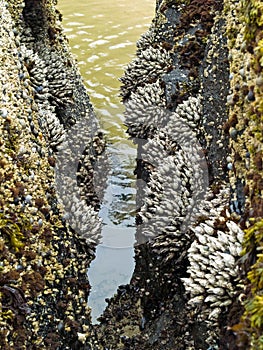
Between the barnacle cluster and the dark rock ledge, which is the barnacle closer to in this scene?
the dark rock ledge

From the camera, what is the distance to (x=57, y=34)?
26.2 ft

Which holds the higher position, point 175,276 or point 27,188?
point 27,188

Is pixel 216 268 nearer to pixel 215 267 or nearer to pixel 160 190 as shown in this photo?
pixel 215 267

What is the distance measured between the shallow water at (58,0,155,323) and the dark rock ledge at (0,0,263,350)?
0.46 m

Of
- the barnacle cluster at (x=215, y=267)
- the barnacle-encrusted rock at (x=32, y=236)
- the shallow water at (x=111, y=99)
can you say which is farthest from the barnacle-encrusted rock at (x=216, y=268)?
the shallow water at (x=111, y=99)

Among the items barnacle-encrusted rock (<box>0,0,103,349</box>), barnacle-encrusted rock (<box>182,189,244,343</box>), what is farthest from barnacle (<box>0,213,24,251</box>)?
barnacle-encrusted rock (<box>182,189,244,343</box>)

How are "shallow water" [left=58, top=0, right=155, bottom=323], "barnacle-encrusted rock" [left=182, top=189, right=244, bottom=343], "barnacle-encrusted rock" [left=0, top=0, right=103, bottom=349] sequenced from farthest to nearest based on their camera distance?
"shallow water" [left=58, top=0, right=155, bottom=323]
"barnacle-encrusted rock" [left=0, top=0, right=103, bottom=349]
"barnacle-encrusted rock" [left=182, top=189, right=244, bottom=343]

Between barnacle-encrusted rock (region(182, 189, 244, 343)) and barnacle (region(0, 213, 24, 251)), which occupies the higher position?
barnacle (region(0, 213, 24, 251))

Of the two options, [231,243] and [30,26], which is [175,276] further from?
[30,26]

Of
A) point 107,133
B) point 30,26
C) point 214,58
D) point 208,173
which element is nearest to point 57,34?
point 30,26

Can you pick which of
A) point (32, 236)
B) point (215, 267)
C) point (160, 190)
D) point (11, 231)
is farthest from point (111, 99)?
point (215, 267)

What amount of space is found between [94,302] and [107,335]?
574 mm

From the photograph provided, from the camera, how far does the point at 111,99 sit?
10336 mm

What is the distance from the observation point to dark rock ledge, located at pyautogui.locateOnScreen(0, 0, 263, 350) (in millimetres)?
3309
